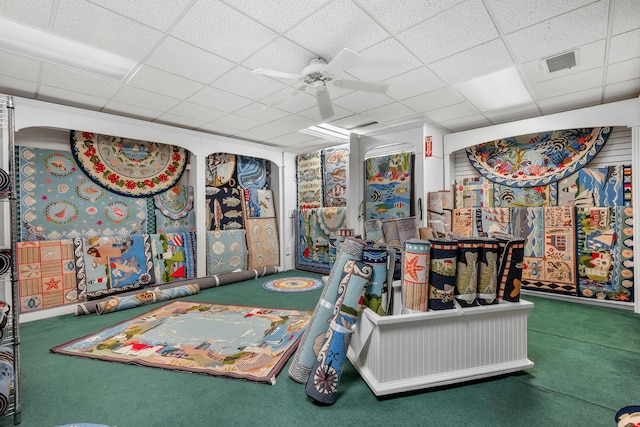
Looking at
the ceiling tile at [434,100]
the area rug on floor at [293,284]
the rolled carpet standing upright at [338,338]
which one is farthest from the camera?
the area rug on floor at [293,284]

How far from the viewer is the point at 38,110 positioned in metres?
3.27

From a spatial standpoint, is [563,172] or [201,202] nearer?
[563,172]

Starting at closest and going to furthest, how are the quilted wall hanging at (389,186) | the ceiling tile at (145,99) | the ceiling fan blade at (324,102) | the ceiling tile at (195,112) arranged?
1. the ceiling fan blade at (324,102)
2. the ceiling tile at (145,99)
3. the ceiling tile at (195,112)
4. the quilted wall hanging at (389,186)

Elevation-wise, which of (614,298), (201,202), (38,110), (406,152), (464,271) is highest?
(38,110)

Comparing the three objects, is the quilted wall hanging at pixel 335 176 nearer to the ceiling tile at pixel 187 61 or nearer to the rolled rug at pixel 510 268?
the ceiling tile at pixel 187 61

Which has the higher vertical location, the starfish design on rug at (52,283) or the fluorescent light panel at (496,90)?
the fluorescent light panel at (496,90)

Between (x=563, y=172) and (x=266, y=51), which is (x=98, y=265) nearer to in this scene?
(x=266, y=51)

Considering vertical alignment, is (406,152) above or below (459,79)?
below

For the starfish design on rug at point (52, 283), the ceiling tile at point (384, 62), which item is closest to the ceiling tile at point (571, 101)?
the ceiling tile at point (384, 62)

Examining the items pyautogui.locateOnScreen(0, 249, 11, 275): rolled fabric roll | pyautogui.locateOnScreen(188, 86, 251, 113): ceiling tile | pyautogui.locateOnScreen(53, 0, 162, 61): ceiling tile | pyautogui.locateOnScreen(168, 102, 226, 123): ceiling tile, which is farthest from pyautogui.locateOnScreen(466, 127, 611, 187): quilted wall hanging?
pyautogui.locateOnScreen(0, 249, 11, 275): rolled fabric roll

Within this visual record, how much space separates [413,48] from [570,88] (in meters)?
2.07

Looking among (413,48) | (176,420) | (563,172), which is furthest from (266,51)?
(563,172)

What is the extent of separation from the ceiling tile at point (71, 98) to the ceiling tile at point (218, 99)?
1081 mm

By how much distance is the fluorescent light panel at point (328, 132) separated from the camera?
15.5ft
